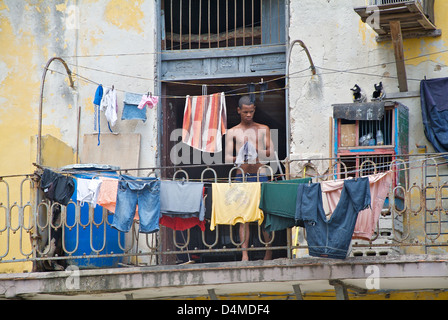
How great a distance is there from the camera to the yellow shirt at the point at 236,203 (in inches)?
483

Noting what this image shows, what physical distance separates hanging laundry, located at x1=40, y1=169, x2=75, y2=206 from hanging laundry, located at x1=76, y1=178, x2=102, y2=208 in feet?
0.54

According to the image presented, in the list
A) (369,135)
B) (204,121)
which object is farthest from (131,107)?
(369,135)

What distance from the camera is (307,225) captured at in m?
11.9

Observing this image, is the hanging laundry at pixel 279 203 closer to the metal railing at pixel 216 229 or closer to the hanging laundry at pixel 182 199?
the metal railing at pixel 216 229

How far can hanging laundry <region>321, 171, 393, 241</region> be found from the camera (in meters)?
11.9

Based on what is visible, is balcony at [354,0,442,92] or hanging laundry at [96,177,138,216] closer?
hanging laundry at [96,177,138,216]

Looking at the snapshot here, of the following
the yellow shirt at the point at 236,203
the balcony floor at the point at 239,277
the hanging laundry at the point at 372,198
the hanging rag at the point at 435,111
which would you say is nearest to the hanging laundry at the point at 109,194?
the balcony floor at the point at 239,277

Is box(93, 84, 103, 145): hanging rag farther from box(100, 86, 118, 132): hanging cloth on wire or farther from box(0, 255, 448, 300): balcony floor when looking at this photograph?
box(0, 255, 448, 300): balcony floor

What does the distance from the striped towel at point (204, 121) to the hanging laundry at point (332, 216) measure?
8.49 ft

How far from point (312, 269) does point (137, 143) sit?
→ 4.07 meters

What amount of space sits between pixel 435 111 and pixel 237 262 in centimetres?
393

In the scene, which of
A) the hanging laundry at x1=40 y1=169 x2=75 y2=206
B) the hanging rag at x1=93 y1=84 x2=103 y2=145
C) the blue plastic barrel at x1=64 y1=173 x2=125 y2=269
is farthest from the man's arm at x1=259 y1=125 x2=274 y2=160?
the hanging laundry at x1=40 y1=169 x2=75 y2=206
